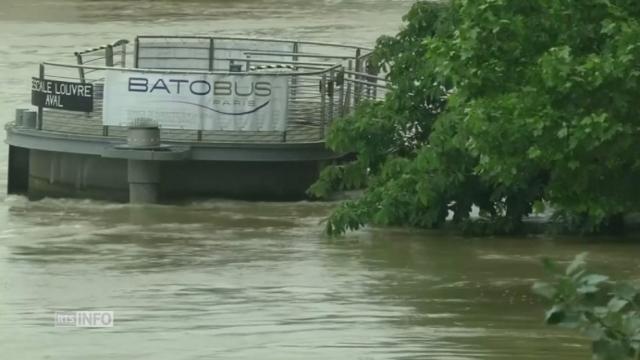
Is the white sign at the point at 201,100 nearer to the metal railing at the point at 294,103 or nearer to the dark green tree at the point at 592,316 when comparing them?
the metal railing at the point at 294,103

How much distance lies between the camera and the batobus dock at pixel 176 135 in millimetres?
21078

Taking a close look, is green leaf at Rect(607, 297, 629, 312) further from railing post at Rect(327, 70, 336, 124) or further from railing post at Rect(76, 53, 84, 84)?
railing post at Rect(76, 53, 84, 84)

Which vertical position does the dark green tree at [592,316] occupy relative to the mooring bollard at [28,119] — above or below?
above

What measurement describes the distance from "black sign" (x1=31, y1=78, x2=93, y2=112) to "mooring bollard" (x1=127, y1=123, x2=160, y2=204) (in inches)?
54.3

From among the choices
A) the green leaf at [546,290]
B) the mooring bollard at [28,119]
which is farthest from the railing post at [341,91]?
the green leaf at [546,290]

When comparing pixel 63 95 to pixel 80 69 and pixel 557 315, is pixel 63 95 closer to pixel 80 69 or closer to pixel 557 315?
pixel 80 69

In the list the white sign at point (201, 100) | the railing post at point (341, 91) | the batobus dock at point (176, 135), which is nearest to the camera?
the batobus dock at point (176, 135)

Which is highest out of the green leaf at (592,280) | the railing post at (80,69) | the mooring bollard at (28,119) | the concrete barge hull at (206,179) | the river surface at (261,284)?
the railing post at (80,69)

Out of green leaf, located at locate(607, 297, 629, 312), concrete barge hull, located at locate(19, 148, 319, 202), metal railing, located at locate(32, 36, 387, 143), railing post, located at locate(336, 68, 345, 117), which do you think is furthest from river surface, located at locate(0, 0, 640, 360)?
green leaf, located at locate(607, 297, 629, 312)

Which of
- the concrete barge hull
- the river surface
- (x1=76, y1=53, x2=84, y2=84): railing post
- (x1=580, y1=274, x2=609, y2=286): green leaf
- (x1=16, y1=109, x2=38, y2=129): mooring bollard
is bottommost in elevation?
the river surface

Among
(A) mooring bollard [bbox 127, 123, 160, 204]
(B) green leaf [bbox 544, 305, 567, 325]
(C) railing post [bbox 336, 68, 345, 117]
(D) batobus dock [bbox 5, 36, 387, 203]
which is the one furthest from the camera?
(C) railing post [bbox 336, 68, 345, 117]

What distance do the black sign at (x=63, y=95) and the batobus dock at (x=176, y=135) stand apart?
0.01 m

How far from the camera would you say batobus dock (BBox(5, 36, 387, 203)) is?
2108cm

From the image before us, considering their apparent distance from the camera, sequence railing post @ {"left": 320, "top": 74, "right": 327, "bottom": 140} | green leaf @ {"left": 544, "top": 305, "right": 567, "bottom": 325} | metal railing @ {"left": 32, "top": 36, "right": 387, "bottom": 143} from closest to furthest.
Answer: green leaf @ {"left": 544, "top": 305, "right": 567, "bottom": 325} < metal railing @ {"left": 32, "top": 36, "right": 387, "bottom": 143} < railing post @ {"left": 320, "top": 74, "right": 327, "bottom": 140}
